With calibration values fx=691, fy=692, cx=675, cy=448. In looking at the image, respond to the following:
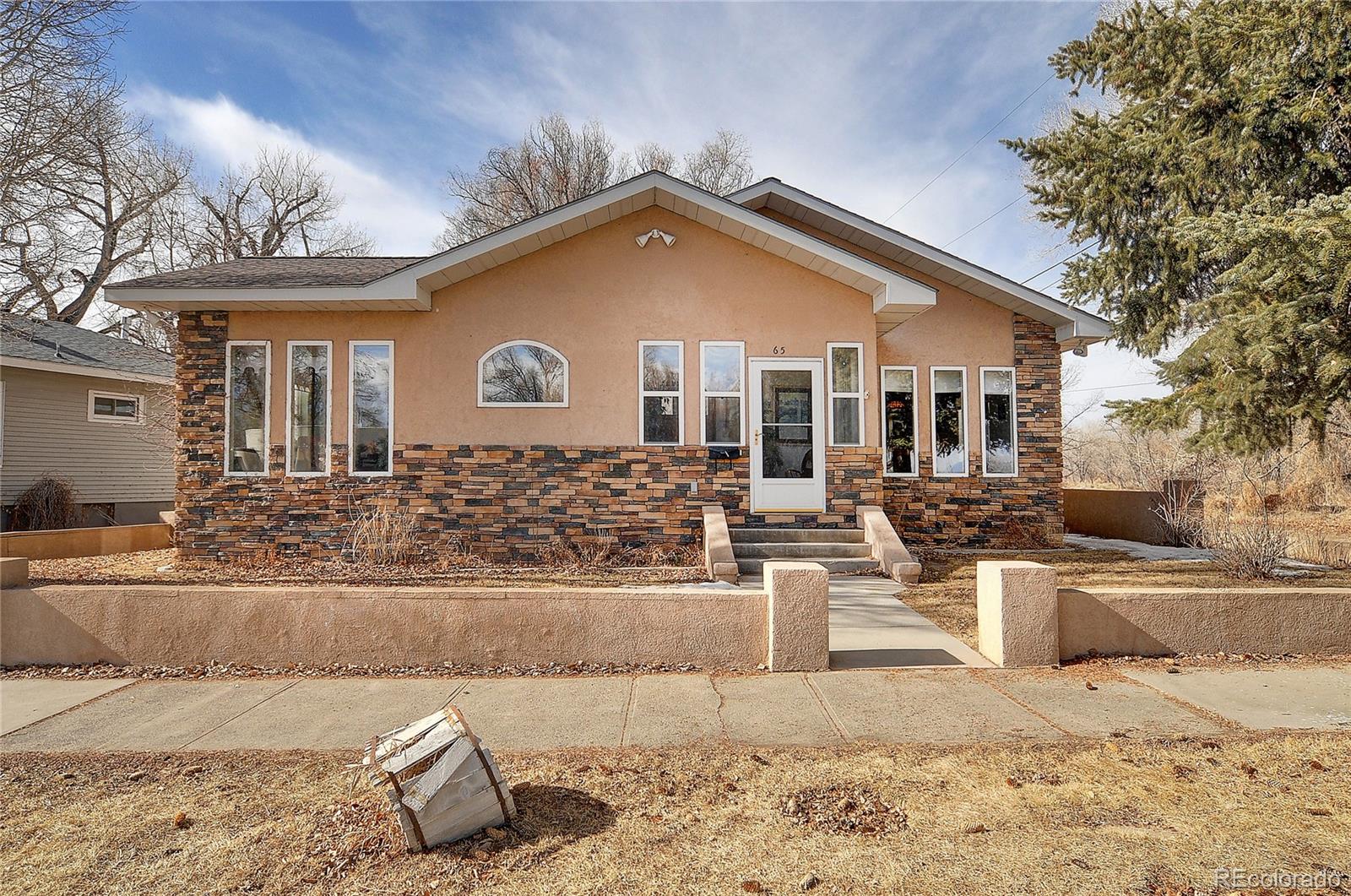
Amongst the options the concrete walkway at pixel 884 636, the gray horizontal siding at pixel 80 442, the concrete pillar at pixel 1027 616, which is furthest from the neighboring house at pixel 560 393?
the gray horizontal siding at pixel 80 442

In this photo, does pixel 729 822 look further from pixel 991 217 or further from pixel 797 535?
pixel 991 217

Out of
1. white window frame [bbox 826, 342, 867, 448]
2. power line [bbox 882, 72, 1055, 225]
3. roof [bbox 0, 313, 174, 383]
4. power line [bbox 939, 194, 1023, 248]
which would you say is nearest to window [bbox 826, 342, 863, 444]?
white window frame [bbox 826, 342, 867, 448]

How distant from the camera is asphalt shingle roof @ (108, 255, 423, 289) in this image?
9.12m

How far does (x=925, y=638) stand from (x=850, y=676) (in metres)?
1.33

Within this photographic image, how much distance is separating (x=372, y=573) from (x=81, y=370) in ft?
36.2

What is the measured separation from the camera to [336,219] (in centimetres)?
2769

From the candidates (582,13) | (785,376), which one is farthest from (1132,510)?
(582,13)

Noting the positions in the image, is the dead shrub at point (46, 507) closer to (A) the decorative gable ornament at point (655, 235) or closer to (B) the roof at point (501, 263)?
(B) the roof at point (501, 263)

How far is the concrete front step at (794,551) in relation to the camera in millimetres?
8906

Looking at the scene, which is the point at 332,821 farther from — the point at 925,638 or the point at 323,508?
the point at 323,508

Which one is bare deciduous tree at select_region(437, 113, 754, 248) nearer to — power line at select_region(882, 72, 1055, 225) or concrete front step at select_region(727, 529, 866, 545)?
power line at select_region(882, 72, 1055, 225)

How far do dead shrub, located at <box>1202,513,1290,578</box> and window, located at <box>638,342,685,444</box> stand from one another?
617cm

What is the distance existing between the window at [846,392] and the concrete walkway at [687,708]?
506 cm

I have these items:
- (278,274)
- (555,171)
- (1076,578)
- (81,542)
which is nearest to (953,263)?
(1076,578)
